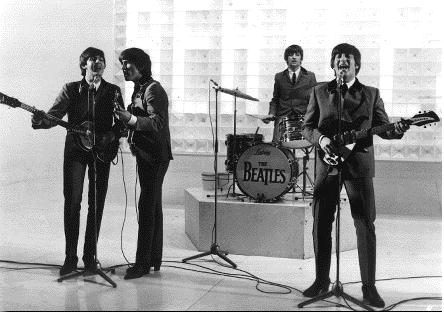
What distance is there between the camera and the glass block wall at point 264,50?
783 cm

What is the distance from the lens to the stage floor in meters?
3.85

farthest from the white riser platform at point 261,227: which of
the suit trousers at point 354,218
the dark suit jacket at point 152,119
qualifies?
the suit trousers at point 354,218

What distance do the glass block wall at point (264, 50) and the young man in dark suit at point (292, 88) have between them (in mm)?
1282

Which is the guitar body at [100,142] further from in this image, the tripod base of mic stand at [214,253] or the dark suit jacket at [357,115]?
the dark suit jacket at [357,115]

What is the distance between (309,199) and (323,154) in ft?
6.26

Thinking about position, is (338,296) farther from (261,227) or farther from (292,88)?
(292,88)

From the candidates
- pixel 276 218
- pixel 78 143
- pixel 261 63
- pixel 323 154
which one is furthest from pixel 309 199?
pixel 261 63

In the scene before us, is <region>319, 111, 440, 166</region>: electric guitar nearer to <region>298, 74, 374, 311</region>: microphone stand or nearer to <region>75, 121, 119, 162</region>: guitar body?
<region>298, 74, 374, 311</region>: microphone stand

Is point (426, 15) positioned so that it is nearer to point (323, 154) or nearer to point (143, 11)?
point (143, 11)

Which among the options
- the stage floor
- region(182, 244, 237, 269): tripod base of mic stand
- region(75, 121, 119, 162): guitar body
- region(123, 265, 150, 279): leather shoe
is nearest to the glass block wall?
the stage floor

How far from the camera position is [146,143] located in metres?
4.39

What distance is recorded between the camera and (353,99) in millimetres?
3830

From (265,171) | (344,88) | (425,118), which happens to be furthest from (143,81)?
(425,118)

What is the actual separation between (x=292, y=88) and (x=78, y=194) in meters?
3.17
